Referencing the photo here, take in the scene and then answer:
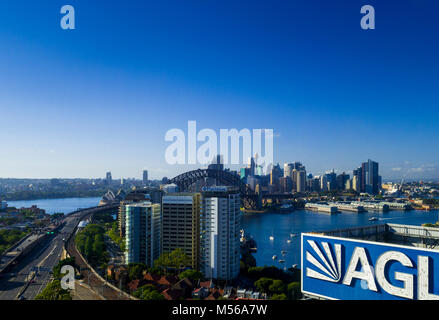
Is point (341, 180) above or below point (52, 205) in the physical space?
above

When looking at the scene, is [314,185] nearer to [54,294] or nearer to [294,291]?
[294,291]

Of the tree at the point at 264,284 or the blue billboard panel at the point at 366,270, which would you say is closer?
the blue billboard panel at the point at 366,270

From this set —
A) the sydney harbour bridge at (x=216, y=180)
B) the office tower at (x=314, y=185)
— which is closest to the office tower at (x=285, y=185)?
the office tower at (x=314, y=185)

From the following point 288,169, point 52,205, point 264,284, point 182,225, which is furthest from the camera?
point 288,169

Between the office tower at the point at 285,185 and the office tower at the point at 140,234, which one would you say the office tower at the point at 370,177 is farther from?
the office tower at the point at 140,234

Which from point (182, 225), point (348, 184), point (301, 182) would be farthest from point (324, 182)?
point (182, 225)
